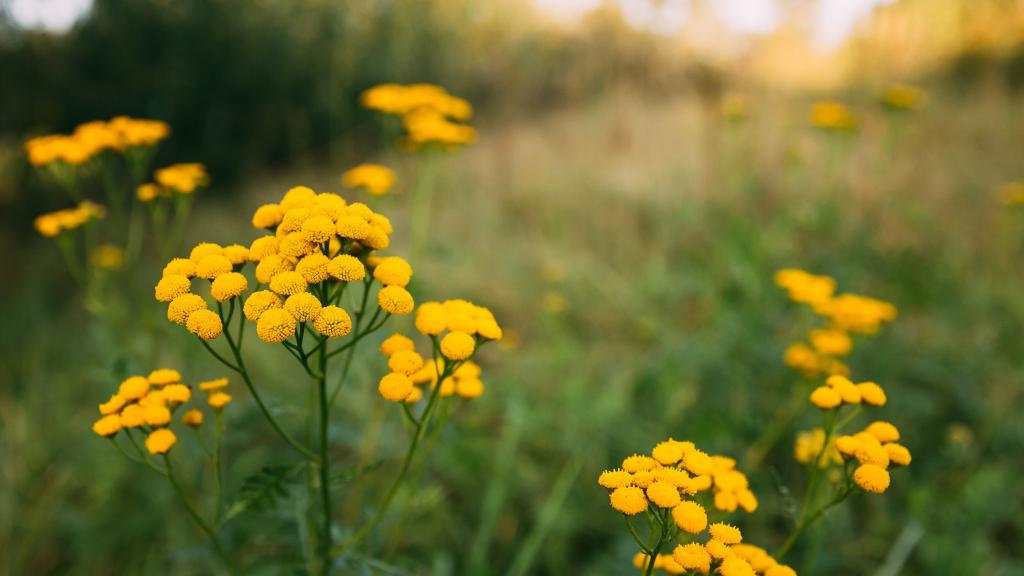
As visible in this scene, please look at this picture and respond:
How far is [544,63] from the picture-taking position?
30.0ft

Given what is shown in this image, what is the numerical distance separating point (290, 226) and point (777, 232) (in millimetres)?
3235

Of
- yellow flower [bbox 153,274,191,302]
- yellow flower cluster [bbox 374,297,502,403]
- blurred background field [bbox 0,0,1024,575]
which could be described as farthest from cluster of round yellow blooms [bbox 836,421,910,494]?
yellow flower [bbox 153,274,191,302]

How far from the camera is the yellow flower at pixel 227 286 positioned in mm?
1024

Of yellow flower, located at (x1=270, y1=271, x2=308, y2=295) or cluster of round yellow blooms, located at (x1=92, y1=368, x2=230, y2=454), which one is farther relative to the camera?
cluster of round yellow blooms, located at (x1=92, y1=368, x2=230, y2=454)

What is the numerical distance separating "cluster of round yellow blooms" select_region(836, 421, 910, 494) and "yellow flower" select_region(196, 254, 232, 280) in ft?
3.59

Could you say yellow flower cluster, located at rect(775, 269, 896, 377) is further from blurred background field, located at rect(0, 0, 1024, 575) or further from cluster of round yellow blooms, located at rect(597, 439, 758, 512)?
cluster of round yellow blooms, located at rect(597, 439, 758, 512)

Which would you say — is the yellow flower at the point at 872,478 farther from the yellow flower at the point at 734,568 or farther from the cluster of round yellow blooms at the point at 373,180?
the cluster of round yellow blooms at the point at 373,180

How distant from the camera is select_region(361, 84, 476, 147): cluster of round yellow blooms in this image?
7.13 ft

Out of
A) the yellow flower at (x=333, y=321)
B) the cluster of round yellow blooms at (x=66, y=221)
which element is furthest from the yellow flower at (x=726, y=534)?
the cluster of round yellow blooms at (x=66, y=221)

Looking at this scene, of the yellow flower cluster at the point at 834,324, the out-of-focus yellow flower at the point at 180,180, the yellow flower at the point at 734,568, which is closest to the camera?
the yellow flower at the point at 734,568

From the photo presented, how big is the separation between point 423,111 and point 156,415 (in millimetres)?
1511

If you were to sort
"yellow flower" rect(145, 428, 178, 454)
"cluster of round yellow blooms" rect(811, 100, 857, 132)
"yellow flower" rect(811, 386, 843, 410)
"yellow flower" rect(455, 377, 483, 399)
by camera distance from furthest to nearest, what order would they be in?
"cluster of round yellow blooms" rect(811, 100, 857, 132) < "yellow flower" rect(455, 377, 483, 399) < "yellow flower" rect(811, 386, 843, 410) < "yellow flower" rect(145, 428, 178, 454)

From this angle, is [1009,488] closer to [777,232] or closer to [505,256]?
[777,232]

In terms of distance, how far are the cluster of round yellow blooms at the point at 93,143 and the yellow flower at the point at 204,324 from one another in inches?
44.4
